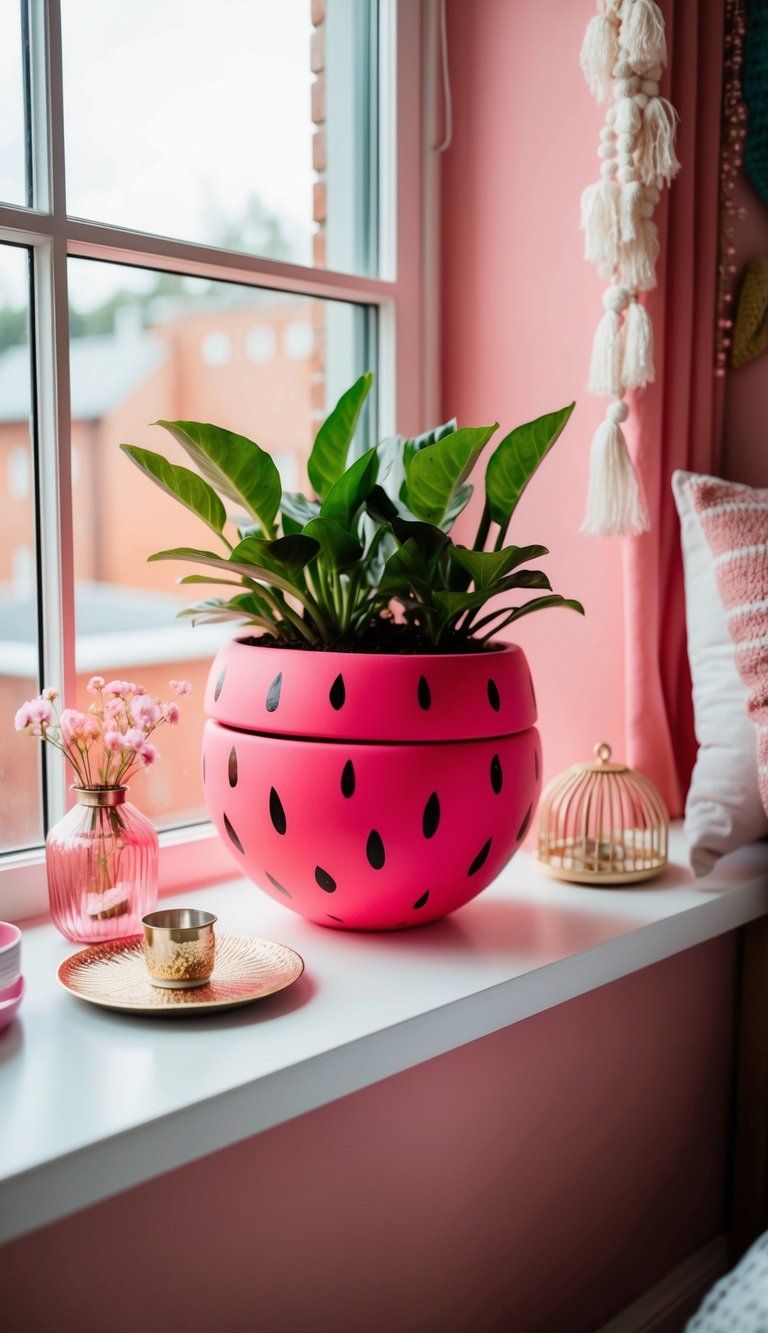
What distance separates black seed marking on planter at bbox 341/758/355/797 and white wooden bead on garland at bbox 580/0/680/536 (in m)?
0.48

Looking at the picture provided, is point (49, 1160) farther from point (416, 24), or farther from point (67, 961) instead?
point (416, 24)

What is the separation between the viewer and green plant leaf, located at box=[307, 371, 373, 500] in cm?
100

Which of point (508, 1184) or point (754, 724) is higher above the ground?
point (754, 724)

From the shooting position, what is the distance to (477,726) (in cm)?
95

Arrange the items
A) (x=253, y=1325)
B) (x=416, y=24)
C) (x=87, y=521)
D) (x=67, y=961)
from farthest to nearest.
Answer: (x=416, y=24) < (x=87, y=521) < (x=253, y=1325) < (x=67, y=961)

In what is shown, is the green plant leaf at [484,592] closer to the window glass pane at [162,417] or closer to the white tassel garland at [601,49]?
the window glass pane at [162,417]

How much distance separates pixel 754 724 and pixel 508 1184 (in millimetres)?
577

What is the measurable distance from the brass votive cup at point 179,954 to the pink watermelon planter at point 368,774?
118mm

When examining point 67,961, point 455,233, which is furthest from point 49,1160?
point 455,233

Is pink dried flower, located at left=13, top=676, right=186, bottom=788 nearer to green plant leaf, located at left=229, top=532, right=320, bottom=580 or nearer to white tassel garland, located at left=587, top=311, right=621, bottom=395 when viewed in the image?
green plant leaf, located at left=229, top=532, right=320, bottom=580

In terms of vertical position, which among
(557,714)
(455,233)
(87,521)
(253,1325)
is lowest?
(253,1325)

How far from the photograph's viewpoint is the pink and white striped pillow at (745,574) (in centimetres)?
112

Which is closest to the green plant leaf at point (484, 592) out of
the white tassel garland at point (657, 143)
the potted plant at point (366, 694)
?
the potted plant at point (366, 694)

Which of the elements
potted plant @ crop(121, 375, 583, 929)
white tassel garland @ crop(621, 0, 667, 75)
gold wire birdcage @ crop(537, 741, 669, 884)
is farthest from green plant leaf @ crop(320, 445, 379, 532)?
white tassel garland @ crop(621, 0, 667, 75)
